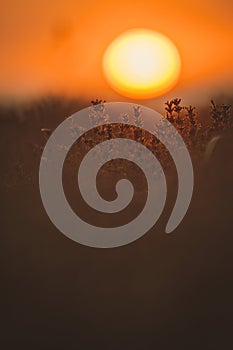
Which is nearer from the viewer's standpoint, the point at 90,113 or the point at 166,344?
the point at 166,344

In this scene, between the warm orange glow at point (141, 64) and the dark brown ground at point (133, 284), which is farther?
the warm orange glow at point (141, 64)

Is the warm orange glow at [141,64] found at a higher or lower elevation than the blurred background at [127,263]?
higher

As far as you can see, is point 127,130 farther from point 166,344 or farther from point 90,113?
point 166,344

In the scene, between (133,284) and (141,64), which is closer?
(133,284)

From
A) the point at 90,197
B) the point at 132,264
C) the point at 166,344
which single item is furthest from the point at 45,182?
the point at 166,344

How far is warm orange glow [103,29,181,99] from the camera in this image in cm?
177

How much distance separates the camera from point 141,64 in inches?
75.4

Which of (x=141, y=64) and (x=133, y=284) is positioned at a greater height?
(x=141, y=64)

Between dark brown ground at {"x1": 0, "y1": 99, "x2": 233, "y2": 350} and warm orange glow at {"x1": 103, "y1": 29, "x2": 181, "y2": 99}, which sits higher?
warm orange glow at {"x1": 103, "y1": 29, "x2": 181, "y2": 99}

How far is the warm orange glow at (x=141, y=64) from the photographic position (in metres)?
1.77

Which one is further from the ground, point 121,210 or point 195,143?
point 195,143

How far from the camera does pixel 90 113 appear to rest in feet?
5.66

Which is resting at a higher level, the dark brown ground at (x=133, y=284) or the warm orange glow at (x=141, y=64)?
the warm orange glow at (x=141, y=64)

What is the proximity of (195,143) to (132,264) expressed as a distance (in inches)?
18.6
